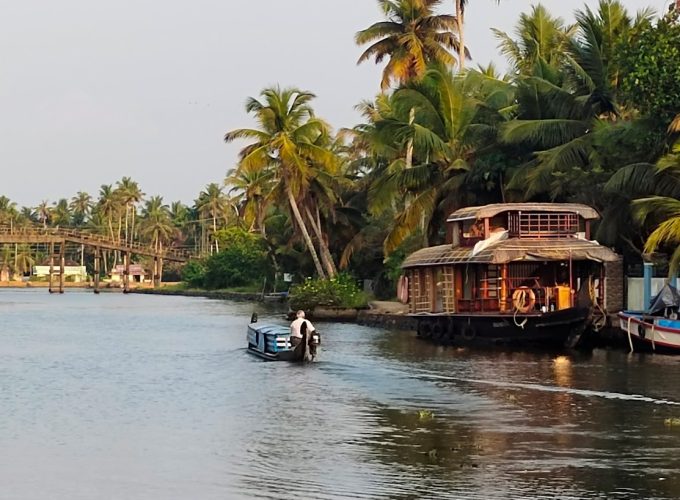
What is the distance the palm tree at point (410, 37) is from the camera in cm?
5300

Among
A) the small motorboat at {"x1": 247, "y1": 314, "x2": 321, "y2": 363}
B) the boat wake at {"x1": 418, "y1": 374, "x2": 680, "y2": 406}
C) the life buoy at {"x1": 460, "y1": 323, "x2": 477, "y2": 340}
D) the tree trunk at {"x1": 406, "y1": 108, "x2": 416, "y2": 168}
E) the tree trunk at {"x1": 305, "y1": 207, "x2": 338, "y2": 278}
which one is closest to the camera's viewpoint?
the boat wake at {"x1": 418, "y1": 374, "x2": 680, "y2": 406}

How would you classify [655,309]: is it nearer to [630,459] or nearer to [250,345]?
[250,345]

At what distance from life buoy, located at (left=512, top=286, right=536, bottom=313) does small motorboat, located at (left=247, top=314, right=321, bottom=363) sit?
20.7 feet

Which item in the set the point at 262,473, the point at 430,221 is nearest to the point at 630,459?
the point at 262,473

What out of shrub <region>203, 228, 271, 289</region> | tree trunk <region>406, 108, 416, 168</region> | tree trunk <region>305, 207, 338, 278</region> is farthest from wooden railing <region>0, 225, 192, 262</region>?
tree trunk <region>406, 108, 416, 168</region>

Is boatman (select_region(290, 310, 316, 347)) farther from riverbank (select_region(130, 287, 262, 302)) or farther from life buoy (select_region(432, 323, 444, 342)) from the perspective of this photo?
riverbank (select_region(130, 287, 262, 302))

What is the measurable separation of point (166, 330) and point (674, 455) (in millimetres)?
33738

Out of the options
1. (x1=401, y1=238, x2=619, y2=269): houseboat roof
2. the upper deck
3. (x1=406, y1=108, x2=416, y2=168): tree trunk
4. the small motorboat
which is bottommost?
the small motorboat

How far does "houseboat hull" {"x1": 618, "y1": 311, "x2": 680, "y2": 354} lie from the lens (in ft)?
96.9

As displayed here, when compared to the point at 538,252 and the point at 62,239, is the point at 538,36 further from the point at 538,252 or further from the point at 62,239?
the point at 62,239

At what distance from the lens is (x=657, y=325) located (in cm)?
2981

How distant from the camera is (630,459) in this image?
15164mm

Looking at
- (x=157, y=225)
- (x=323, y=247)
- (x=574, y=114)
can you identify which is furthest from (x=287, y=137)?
(x=157, y=225)


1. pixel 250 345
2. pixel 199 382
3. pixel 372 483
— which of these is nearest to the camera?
pixel 372 483
